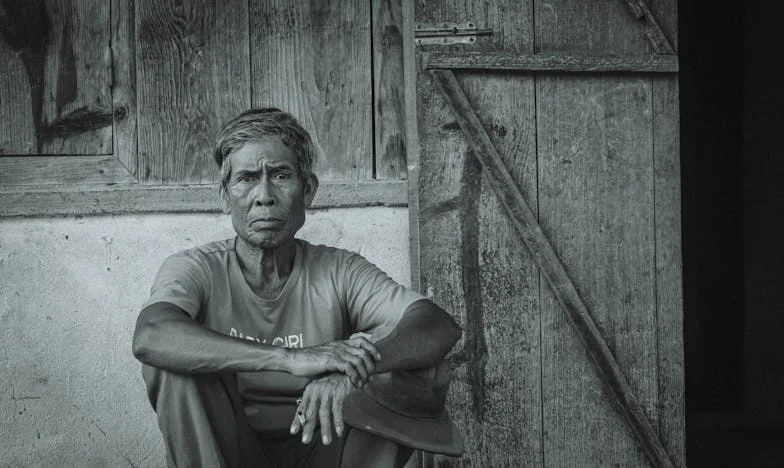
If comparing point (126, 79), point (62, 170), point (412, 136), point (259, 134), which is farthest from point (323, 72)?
point (62, 170)

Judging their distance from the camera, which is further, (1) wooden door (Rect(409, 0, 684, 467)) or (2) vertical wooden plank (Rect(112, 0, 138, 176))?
(2) vertical wooden plank (Rect(112, 0, 138, 176))

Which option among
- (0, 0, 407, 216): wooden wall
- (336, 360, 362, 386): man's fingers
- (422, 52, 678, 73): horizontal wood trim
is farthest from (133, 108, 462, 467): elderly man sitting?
(422, 52, 678, 73): horizontal wood trim

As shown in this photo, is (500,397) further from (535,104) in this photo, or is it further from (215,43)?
(215,43)

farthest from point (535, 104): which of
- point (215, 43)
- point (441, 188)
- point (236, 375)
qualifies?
point (236, 375)

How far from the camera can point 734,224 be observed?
190 inches

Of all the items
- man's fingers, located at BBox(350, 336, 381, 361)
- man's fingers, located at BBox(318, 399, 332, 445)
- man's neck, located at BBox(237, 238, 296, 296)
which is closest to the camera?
man's fingers, located at BBox(318, 399, 332, 445)

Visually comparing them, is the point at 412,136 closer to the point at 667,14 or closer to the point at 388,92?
the point at 388,92

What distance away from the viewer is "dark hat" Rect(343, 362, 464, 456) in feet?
6.99

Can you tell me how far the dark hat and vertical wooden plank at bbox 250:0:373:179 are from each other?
1.29m

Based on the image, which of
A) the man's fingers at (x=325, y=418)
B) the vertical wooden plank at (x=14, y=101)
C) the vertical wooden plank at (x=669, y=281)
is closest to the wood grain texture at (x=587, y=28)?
the vertical wooden plank at (x=669, y=281)

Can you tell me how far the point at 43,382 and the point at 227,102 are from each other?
1.39 metres

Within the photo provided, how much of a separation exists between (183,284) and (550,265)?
152 cm

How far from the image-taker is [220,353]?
202cm

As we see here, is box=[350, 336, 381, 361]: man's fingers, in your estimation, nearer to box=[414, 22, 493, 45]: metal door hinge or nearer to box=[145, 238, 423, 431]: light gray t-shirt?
box=[145, 238, 423, 431]: light gray t-shirt
